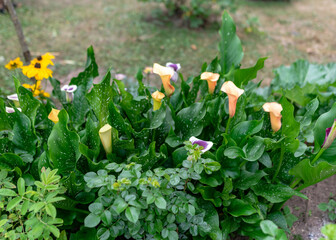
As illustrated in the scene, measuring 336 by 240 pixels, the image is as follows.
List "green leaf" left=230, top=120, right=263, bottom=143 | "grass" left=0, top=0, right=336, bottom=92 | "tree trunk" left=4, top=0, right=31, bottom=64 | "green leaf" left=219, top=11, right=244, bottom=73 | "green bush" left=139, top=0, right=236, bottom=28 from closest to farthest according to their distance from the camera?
1. "green leaf" left=230, top=120, right=263, bottom=143
2. "green leaf" left=219, top=11, right=244, bottom=73
3. "tree trunk" left=4, top=0, right=31, bottom=64
4. "grass" left=0, top=0, right=336, bottom=92
5. "green bush" left=139, top=0, right=236, bottom=28

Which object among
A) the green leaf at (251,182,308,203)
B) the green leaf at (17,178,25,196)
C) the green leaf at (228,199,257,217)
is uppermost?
the green leaf at (17,178,25,196)

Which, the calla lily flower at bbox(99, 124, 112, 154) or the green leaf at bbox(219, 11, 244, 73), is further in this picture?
the green leaf at bbox(219, 11, 244, 73)

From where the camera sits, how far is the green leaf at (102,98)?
1488 mm

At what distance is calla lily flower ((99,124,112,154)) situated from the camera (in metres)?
1.31

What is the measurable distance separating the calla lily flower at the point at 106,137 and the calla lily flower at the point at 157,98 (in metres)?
0.25

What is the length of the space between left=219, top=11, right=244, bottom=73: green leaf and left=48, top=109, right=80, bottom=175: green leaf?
1023 millimetres

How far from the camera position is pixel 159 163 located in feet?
4.97

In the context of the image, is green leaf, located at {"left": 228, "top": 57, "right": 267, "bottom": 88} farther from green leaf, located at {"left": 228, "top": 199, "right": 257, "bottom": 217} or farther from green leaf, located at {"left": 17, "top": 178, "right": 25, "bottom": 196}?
green leaf, located at {"left": 17, "top": 178, "right": 25, "bottom": 196}

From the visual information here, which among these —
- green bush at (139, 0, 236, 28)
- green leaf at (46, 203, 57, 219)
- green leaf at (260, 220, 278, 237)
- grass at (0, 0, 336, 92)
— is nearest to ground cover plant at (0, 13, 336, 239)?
green leaf at (46, 203, 57, 219)

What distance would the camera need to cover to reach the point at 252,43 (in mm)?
3656

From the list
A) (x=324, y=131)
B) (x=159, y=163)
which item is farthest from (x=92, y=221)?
(x=324, y=131)

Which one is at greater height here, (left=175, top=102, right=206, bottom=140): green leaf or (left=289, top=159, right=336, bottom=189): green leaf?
(left=175, top=102, right=206, bottom=140): green leaf

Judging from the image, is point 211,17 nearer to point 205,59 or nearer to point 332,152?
point 205,59

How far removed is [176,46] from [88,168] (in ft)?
7.44
